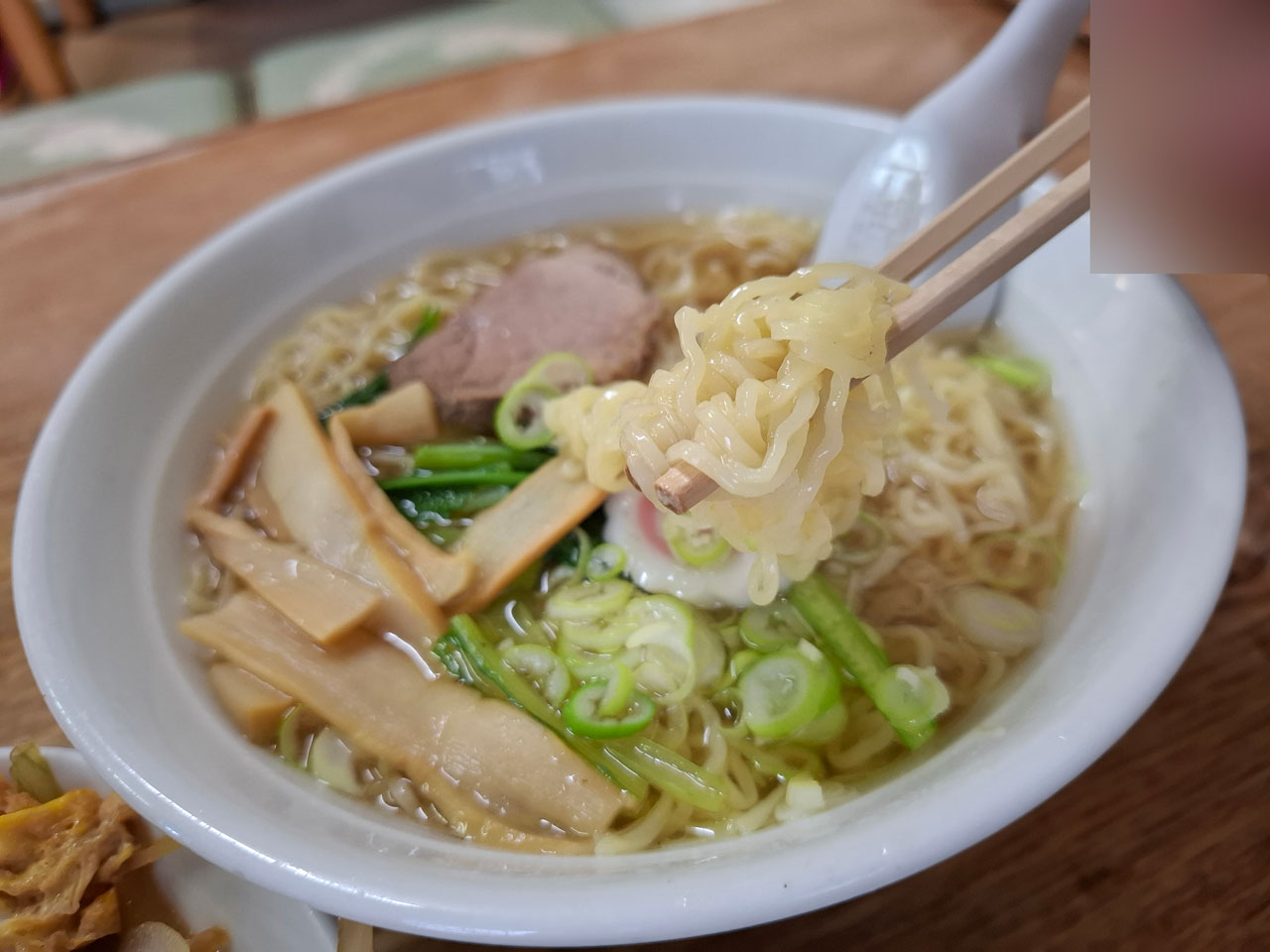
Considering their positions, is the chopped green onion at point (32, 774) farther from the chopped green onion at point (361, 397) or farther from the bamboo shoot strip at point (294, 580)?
the chopped green onion at point (361, 397)

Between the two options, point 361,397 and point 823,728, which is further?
point 361,397

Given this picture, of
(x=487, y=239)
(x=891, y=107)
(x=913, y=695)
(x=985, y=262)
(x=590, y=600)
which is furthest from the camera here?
(x=891, y=107)

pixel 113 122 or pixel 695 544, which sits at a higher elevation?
pixel 113 122

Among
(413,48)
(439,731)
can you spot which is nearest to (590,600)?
(439,731)

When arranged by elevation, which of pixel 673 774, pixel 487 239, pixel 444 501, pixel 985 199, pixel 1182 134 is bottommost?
pixel 673 774

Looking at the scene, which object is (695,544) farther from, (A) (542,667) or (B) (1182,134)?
(B) (1182,134)

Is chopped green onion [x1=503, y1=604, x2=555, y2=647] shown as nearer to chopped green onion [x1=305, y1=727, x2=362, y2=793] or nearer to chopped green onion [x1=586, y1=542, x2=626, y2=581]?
chopped green onion [x1=586, y1=542, x2=626, y2=581]

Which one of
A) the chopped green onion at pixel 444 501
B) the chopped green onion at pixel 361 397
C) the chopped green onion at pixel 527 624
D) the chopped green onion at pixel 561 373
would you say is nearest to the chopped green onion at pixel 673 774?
the chopped green onion at pixel 527 624
